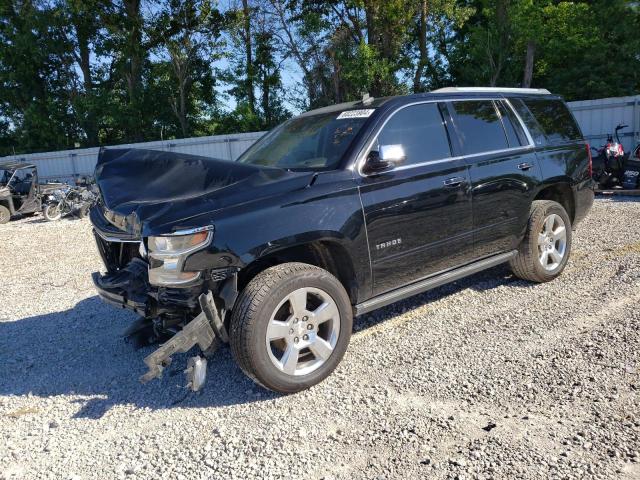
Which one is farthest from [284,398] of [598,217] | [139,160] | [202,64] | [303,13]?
[202,64]

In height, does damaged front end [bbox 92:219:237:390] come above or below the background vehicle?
below

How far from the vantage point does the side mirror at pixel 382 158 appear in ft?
11.8

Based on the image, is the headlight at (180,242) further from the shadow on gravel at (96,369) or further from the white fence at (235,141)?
the white fence at (235,141)

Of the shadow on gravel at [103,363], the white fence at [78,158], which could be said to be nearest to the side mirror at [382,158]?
the shadow on gravel at [103,363]

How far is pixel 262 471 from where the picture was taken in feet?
8.41

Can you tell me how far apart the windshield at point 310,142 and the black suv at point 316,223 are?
17 millimetres

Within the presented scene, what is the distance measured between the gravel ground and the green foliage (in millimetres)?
17820

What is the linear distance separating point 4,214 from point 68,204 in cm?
161

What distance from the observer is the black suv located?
3.06 m

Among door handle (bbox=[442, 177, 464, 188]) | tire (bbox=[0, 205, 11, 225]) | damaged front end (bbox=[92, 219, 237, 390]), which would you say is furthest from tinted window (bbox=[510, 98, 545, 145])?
tire (bbox=[0, 205, 11, 225])

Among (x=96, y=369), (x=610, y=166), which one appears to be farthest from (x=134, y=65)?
(x=96, y=369)

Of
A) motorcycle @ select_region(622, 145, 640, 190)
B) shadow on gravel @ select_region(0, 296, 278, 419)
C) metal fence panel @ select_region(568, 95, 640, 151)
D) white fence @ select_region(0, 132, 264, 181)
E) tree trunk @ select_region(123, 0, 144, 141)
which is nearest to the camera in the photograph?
shadow on gravel @ select_region(0, 296, 278, 419)

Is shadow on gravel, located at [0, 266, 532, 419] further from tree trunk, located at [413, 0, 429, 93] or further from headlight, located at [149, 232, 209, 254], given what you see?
tree trunk, located at [413, 0, 429, 93]

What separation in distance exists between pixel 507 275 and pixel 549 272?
0.48m
